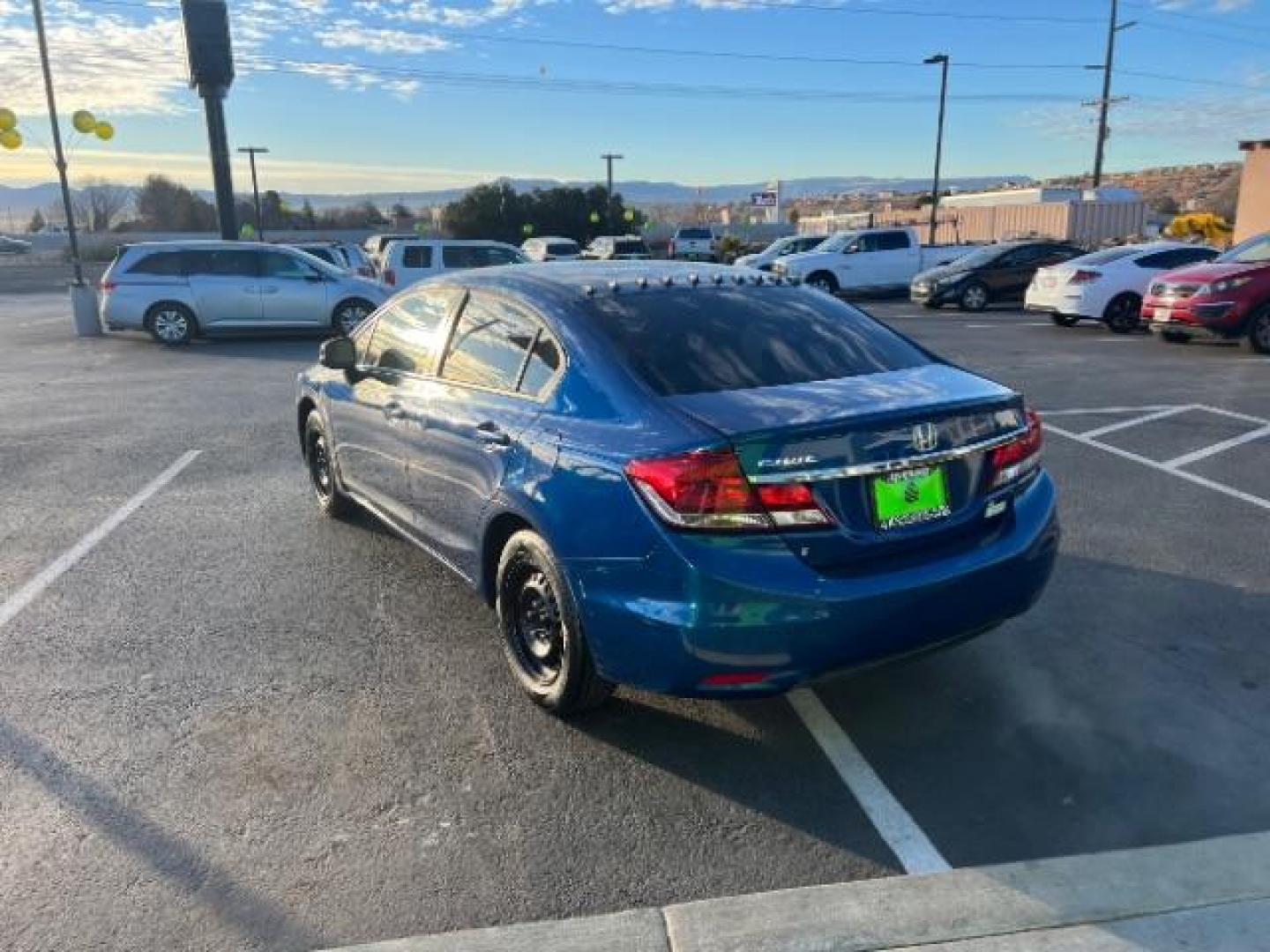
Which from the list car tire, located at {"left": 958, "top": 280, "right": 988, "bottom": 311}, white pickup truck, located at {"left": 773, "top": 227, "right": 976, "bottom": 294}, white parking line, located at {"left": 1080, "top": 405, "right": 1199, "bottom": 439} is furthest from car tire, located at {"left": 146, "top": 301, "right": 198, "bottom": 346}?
car tire, located at {"left": 958, "top": 280, "right": 988, "bottom": 311}

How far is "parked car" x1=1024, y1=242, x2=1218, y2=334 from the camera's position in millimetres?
15375

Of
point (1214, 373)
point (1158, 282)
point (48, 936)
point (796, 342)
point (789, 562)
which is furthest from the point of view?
point (1158, 282)

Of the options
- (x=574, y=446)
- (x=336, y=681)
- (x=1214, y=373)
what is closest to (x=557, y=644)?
(x=574, y=446)

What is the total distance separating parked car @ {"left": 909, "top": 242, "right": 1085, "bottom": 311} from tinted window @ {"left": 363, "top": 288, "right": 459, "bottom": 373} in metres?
17.4

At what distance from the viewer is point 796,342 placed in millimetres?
3746

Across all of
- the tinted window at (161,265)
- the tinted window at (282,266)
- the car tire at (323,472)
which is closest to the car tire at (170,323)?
the tinted window at (161,265)

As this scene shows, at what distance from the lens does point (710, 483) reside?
2867 mm

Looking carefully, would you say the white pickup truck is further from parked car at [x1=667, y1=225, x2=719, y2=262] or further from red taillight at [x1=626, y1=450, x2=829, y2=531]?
red taillight at [x1=626, y1=450, x2=829, y2=531]

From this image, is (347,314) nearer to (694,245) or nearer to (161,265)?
(161,265)

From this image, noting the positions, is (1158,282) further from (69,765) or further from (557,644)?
(69,765)

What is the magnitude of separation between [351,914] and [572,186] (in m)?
60.1

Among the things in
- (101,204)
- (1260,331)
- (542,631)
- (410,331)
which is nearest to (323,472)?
(410,331)

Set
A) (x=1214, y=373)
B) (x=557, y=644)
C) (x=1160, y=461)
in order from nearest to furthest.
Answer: (x=557, y=644) < (x=1160, y=461) < (x=1214, y=373)

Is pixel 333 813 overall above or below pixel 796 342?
below
